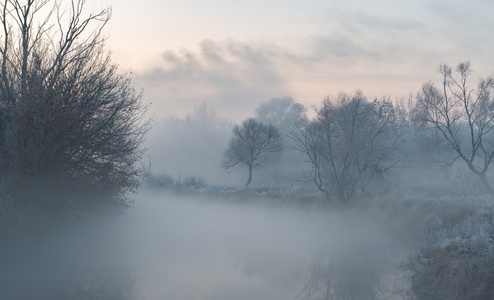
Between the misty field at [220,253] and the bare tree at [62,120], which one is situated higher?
the bare tree at [62,120]

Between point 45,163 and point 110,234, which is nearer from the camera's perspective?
point 45,163

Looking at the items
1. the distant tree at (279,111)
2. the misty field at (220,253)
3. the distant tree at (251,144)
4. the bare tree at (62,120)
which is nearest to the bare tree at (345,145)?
the misty field at (220,253)

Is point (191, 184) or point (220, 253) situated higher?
point (191, 184)

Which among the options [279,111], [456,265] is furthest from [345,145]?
[279,111]

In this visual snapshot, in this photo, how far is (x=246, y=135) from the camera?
188 feet

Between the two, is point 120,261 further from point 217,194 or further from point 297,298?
point 217,194

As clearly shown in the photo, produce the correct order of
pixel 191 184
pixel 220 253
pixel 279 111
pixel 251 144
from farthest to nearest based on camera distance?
1. pixel 279 111
2. pixel 251 144
3. pixel 191 184
4. pixel 220 253

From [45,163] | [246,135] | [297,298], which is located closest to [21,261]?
[45,163]

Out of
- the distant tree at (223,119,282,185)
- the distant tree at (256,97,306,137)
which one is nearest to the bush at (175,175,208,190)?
the distant tree at (223,119,282,185)

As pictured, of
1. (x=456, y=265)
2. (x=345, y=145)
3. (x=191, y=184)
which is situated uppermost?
(x=345, y=145)

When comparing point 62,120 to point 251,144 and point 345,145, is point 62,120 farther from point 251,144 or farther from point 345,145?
point 251,144

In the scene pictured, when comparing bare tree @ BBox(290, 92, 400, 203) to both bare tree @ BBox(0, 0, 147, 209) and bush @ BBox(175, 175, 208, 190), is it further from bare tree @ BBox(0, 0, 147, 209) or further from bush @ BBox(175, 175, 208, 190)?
bush @ BBox(175, 175, 208, 190)

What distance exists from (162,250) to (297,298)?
9.11 metres

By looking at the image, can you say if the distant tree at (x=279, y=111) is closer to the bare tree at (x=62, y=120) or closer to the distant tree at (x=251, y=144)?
the distant tree at (x=251, y=144)
